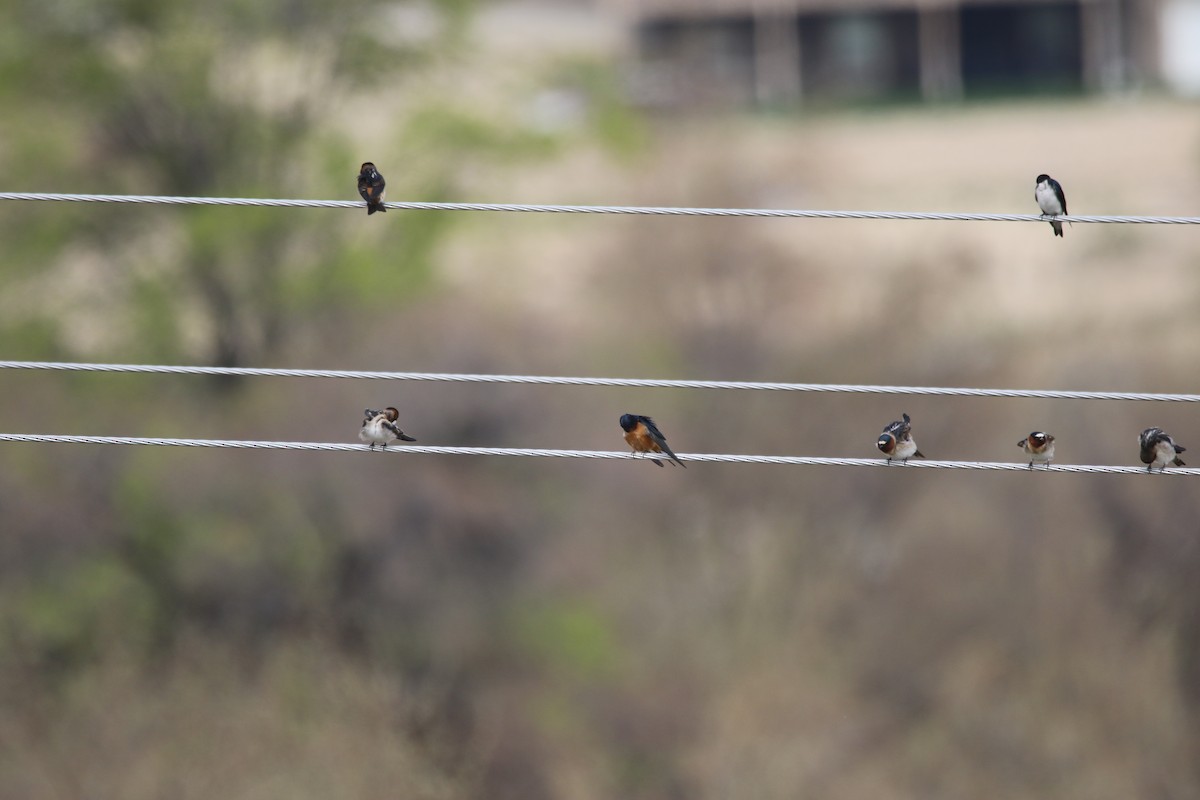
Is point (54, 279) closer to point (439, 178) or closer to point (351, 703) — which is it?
point (439, 178)

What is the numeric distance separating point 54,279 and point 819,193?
1443cm

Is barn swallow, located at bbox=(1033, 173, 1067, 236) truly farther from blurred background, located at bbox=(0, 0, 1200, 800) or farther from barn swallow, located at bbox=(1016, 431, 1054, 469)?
blurred background, located at bbox=(0, 0, 1200, 800)

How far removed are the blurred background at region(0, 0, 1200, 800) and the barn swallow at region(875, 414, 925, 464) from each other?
38.4 ft

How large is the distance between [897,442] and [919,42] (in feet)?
147

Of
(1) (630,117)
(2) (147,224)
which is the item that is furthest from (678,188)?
(2) (147,224)

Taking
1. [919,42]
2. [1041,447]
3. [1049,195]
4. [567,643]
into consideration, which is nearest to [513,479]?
[567,643]

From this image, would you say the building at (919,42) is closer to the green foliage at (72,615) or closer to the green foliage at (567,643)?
the green foliage at (567,643)

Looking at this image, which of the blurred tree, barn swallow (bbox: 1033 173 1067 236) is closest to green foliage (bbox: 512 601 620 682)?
the blurred tree

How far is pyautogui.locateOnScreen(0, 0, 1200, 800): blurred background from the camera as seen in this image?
2234 cm

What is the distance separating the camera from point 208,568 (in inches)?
984

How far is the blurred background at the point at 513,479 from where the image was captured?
2234cm

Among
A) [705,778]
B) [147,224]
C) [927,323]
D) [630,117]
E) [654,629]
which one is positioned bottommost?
[705,778]

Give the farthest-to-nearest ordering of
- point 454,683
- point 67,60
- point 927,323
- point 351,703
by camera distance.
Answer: point 927,323, point 67,60, point 454,683, point 351,703

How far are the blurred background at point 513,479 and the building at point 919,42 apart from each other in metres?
19.5
